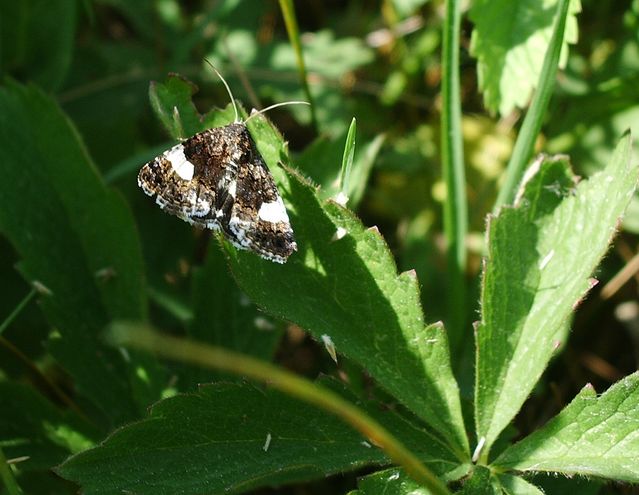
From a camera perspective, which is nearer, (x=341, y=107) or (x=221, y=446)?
(x=221, y=446)

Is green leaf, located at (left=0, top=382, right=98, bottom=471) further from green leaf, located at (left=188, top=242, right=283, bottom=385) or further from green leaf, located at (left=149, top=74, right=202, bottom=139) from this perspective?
green leaf, located at (left=149, top=74, right=202, bottom=139)

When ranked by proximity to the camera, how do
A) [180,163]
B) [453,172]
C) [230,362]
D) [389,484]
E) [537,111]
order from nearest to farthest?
[230,362] < [389,484] < [180,163] < [537,111] < [453,172]

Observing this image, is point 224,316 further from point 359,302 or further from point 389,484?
point 389,484

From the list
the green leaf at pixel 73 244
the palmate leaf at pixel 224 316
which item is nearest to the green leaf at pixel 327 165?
the palmate leaf at pixel 224 316

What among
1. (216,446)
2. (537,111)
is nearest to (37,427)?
(216,446)

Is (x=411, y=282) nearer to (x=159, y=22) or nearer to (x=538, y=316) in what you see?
(x=538, y=316)

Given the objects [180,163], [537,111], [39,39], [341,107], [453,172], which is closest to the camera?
[180,163]
